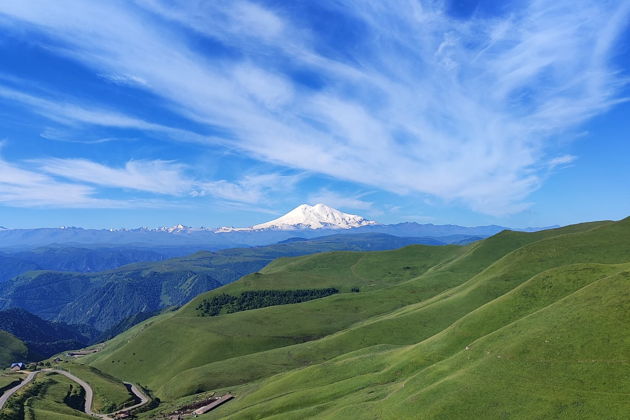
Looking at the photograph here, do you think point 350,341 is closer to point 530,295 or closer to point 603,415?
point 530,295

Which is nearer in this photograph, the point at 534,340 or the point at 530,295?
the point at 534,340

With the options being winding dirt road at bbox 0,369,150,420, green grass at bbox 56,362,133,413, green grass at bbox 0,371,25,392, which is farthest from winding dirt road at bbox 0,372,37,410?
green grass at bbox 56,362,133,413

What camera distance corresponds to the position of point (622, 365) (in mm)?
60844

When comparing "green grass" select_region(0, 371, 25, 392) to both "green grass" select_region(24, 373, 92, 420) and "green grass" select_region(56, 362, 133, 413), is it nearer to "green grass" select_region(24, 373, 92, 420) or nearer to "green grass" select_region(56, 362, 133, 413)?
"green grass" select_region(24, 373, 92, 420)

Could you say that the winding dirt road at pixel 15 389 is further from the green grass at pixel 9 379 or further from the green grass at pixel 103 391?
the green grass at pixel 103 391

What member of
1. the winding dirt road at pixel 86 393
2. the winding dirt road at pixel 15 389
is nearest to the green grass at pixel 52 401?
the winding dirt road at pixel 15 389

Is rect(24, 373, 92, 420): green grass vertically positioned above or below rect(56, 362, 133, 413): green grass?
above

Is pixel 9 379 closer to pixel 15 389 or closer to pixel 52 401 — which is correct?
pixel 15 389

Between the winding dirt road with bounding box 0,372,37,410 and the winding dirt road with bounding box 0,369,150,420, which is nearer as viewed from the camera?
the winding dirt road with bounding box 0,372,37,410

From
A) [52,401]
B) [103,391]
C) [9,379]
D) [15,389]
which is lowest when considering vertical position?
[103,391]

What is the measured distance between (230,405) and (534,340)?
281ft

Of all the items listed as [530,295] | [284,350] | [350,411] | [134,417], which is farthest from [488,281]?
[134,417]

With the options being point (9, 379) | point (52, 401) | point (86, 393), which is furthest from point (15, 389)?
point (86, 393)

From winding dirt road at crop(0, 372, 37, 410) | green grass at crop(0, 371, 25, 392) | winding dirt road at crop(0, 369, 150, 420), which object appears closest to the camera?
winding dirt road at crop(0, 372, 37, 410)
